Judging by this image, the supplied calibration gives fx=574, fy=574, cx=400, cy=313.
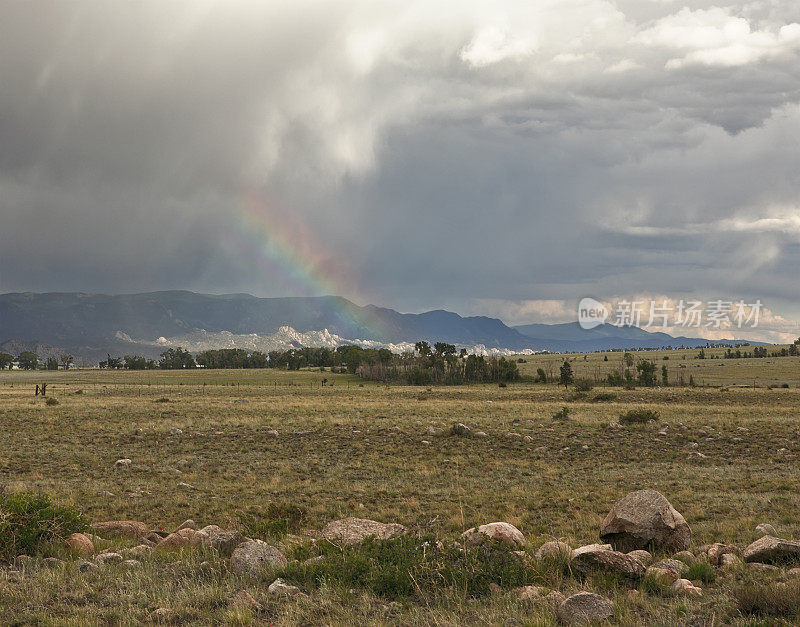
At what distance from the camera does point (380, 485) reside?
843 inches

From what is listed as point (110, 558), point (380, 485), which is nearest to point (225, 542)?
point (110, 558)

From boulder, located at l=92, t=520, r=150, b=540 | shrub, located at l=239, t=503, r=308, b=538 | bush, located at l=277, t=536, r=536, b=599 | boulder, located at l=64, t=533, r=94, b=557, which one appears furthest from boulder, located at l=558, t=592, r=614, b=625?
boulder, located at l=92, t=520, r=150, b=540

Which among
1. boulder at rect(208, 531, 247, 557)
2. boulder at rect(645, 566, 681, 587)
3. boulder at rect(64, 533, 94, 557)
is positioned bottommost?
boulder at rect(64, 533, 94, 557)

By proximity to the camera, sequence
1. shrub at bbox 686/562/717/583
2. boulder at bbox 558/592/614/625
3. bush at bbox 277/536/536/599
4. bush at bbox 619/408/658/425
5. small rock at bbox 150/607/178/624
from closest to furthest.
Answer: boulder at bbox 558/592/614/625 → small rock at bbox 150/607/178/624 → bush at bbox 277/536/536/599 → shrub at bbox 686/562/717/583 → bush at bbox 619/408/658/425

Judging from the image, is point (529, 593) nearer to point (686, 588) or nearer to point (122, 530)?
point (686, 588)

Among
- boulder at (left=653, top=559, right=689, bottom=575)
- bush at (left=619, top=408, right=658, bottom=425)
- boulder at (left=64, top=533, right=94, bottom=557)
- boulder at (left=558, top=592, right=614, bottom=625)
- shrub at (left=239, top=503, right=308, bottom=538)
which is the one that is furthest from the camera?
bush at (left=619, top=408, right=658, bottom=425)

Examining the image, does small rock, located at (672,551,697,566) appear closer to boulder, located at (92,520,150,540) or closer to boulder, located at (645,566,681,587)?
boulder, located at (645,566,681,587)

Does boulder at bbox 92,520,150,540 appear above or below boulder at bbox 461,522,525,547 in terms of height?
below

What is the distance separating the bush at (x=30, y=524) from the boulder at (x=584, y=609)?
10061 mm

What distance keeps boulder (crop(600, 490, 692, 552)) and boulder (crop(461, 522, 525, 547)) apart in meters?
2.18

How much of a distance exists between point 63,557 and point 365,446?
20.8 m

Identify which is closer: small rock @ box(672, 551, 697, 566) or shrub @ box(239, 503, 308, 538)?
small rock @ box(672, 551, 697, 566)

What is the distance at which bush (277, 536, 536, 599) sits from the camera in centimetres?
919

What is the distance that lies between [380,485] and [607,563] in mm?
12560
